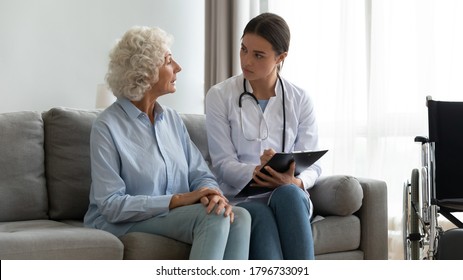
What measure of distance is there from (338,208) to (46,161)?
1.15 meters

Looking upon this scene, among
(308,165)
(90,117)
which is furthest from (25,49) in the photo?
(308,165)

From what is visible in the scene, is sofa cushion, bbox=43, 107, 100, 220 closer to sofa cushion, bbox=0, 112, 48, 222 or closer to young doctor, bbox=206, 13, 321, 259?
sofa cushion, bbox=0, 112, 48, 222

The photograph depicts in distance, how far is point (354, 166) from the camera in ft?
13.4

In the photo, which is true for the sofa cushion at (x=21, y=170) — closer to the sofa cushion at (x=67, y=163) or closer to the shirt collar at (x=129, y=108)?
the sofa cushion at (x=67, y=163)

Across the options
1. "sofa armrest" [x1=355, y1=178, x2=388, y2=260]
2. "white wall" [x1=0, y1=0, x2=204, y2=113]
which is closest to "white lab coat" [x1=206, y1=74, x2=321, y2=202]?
"sofa armrest" [x1=355, y1=178, x2=388, y2=260]

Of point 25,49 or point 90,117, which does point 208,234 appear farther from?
point 25,49

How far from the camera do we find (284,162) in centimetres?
242

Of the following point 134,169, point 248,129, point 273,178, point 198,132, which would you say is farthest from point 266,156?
point 198,132

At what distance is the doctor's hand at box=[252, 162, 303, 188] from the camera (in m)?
2.45

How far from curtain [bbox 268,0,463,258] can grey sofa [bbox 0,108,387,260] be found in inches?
43.6

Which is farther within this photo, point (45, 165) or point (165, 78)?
point (45, 165)

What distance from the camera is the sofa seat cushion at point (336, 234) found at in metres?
2.64

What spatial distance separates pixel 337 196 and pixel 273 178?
0.35 m

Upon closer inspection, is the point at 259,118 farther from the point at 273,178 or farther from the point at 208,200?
the point at 208,200
